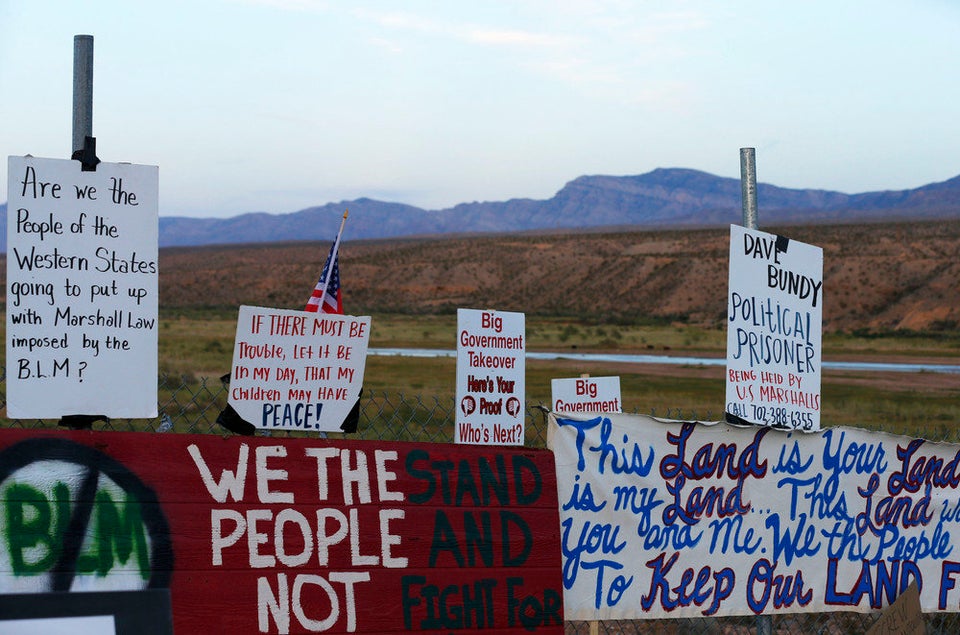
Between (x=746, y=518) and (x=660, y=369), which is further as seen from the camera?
(x=660, y=369)

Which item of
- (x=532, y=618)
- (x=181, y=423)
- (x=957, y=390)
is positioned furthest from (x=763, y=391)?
(x=957, y=390)

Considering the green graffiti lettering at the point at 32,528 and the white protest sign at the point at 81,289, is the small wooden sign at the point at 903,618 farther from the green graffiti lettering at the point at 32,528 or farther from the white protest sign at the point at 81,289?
the green graffiti lettering at the point at 32,528

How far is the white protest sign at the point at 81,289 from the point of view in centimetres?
438

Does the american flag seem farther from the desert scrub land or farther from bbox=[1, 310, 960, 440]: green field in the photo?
bbox=[1, 310, 960, 440]: green field

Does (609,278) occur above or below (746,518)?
above

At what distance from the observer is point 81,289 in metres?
4.48

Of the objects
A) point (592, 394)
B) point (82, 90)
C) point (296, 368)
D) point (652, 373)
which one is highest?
point (82, 90)

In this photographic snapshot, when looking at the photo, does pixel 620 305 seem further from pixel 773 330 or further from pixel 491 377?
pixel 773 330

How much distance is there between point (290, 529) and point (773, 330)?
2840 mm

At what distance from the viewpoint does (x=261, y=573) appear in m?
4.49

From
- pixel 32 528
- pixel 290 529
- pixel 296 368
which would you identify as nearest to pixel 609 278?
pixel 296 368

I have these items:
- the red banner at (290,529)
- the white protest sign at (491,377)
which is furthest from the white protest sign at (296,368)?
the white protest sign at (491,377)

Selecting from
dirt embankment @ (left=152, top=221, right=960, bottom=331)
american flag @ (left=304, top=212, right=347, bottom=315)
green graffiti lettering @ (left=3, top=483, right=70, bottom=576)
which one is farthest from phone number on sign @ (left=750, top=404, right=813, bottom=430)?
dirt embankment @ (left=152, top=221, right=960, bottom=331)

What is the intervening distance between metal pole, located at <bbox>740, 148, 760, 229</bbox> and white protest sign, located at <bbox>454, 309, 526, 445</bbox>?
79.2 inches
